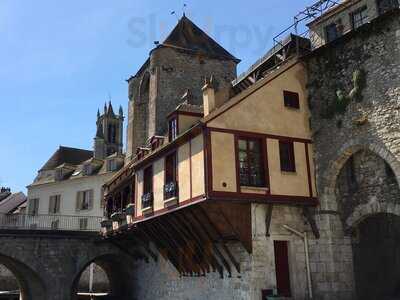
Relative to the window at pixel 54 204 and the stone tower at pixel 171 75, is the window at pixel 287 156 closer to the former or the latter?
the stone tower at pixel 171 75

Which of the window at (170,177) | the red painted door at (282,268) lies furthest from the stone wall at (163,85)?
the red painted door at (282,268)

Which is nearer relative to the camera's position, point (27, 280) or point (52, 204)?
point (27, 280)

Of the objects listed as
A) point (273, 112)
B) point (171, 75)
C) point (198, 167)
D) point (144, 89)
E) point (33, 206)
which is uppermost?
point (144, 89)

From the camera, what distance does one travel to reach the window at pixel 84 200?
33.8 metres

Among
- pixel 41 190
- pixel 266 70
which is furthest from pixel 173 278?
pixel 41 190

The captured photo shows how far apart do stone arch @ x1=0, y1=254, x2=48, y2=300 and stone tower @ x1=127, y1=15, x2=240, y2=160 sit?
358 inches

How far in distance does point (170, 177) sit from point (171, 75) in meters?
12.3

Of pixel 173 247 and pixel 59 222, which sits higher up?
pixel 59 222

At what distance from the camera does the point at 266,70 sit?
1675 cm

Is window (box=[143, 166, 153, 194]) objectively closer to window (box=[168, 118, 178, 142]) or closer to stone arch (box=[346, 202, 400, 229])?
window (box=[168, 118, 178, 142])

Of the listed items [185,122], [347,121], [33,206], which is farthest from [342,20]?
[33,206]

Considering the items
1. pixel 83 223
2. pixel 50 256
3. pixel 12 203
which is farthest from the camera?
pixel 12 203

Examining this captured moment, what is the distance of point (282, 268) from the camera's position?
1284cm

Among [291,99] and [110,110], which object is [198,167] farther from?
[110,110]
